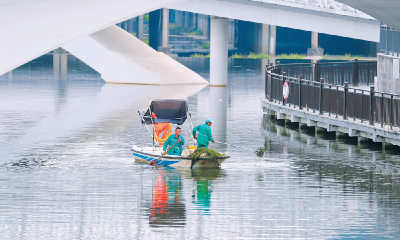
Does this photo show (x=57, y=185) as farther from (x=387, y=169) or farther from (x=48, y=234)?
(x=387, y=169)

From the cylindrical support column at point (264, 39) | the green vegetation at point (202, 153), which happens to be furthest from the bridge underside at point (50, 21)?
the cylindrical support column at point (264, 39)

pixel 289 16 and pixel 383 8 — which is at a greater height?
pixel 289 16

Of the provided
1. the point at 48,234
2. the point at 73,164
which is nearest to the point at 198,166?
the point at 73,164

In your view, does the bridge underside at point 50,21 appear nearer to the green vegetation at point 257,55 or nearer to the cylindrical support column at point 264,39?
the cylindrical support column at point 264,39

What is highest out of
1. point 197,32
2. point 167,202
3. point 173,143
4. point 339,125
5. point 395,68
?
point 197,32

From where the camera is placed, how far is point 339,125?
22984 mm

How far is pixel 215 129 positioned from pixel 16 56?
9.30 metres

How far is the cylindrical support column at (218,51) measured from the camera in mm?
42938

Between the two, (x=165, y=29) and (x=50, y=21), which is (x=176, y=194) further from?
(x=165, y=29)

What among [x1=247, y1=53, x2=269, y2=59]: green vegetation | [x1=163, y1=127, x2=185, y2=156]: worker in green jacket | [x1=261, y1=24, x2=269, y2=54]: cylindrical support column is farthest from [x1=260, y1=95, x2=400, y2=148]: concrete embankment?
[x1=247, y1=53, x2=269, y2=59]: green vegetation

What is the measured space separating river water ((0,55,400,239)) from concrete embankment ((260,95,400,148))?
0.34 m

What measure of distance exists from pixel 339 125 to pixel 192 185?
8.26 m

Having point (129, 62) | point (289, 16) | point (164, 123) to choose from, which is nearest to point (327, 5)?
point (289, 16)

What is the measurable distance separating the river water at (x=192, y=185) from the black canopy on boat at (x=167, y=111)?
127 cm
